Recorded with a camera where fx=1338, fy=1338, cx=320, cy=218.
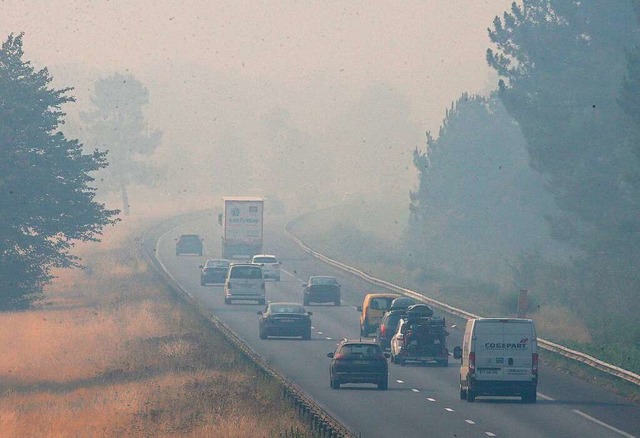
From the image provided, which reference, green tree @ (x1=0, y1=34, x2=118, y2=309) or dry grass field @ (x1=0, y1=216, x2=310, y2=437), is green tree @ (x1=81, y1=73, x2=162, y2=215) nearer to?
dry grass field @ (x1=0, y1=216, x2=310, y2=437)

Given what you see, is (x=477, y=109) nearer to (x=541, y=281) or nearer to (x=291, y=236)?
(x=291, y=236)

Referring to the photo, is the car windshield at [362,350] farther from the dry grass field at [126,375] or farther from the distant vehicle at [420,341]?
the distant vehicle at [420,341]

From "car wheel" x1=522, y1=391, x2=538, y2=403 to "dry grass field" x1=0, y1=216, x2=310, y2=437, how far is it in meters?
6.23

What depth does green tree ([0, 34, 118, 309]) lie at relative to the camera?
58.2 m

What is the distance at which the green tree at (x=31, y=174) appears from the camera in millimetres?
58250

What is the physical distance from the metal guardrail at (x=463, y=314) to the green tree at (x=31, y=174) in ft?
49.5

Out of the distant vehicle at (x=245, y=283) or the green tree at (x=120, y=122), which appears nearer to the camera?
the distant vehicle at (x=245, y=283)

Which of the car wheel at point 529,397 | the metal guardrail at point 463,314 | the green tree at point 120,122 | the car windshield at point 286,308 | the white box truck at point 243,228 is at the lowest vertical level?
the car wheel at point 529,397

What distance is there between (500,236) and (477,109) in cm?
1677

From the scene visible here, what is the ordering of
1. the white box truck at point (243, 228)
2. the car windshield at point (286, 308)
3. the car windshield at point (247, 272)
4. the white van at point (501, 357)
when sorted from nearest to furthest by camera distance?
the white van at point (501, 357) → the car windshield at point (286, 308) → the car windshield at point (247, 272) → the white box truck at point (243, 228)

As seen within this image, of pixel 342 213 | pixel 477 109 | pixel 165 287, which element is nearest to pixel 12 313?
pixel 165 287

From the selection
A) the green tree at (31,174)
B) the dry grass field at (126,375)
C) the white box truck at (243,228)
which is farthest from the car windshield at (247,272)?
the white box truck at (243,228)

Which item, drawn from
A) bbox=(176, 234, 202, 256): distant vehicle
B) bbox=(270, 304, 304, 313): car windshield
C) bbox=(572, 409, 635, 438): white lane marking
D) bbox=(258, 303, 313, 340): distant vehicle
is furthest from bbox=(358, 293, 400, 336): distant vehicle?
bbox=(176, 234, 202, 256): distant vehicle

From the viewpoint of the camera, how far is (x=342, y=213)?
7146 inches
